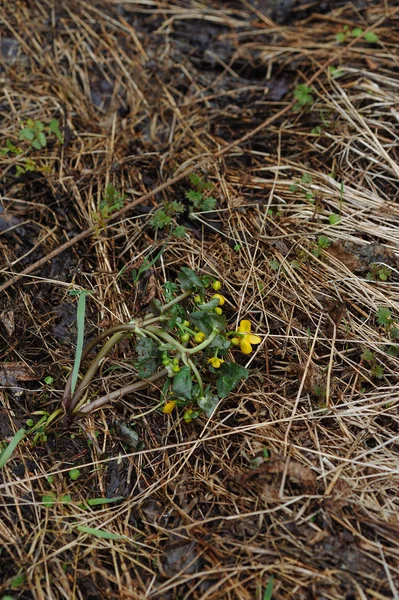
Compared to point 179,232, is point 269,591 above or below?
below

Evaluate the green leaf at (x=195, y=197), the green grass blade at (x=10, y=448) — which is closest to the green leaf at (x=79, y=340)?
the green grass blade at (x=10, y=448)

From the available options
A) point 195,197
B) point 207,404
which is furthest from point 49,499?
point 195,197

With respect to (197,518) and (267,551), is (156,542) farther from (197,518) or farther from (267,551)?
(267,551)

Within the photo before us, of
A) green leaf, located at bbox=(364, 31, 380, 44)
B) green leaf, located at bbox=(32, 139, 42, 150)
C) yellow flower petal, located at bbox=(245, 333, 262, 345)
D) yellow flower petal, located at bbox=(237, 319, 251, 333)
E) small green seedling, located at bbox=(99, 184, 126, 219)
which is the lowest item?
yellow flower petal, located at bbox=(245, 333, 262, 345)

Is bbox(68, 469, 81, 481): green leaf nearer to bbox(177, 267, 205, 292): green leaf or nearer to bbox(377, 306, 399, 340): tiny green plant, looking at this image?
bbox(177, 267, 205, 292): green leaf

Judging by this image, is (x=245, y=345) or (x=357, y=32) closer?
(x=245, y=345)

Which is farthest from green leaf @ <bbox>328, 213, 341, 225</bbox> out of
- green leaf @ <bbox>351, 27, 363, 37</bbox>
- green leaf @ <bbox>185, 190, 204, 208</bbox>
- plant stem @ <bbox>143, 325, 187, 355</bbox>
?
green leaf @ <bbox>351, 27, 363, 37</bbox>

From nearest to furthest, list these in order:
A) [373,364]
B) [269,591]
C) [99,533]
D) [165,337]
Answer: [269,591], [99,533], [165,337], [373,364]

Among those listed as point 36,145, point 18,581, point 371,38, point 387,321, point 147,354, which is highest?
point 371,38

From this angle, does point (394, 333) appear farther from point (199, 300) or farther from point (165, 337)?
point (165, 337)
